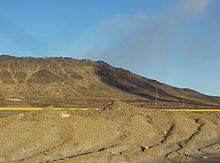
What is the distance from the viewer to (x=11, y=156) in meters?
12.7

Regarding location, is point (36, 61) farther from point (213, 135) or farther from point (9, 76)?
point (213, 135)

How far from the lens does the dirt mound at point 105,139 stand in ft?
42.4

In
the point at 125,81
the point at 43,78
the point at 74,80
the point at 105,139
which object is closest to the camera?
the point at 105,139

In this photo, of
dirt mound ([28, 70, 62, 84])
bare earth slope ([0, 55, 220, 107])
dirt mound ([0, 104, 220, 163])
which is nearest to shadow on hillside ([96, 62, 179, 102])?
bare earth slope ([0, 55, 220, 107])

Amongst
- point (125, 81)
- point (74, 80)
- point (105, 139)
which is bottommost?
point (105, 139)

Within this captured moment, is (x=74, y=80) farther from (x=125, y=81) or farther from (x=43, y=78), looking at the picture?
(x=125, y=81)

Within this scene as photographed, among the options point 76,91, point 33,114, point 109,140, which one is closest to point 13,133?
point 33,114

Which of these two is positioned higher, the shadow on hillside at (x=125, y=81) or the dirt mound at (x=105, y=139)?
the shadow on hillside at (x=125, y=81)

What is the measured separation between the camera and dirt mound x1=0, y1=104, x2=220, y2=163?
12938 millimetres

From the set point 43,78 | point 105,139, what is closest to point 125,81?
point 43,78

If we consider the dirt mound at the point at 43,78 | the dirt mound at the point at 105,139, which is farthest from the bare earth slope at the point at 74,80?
the dirt mound at the point at 105,139

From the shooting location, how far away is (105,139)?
1644 cm

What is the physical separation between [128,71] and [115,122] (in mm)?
150571

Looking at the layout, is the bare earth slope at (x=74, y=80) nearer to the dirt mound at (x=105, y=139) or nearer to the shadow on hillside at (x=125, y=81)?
the shadow on hillside at (x=125, y=81)
